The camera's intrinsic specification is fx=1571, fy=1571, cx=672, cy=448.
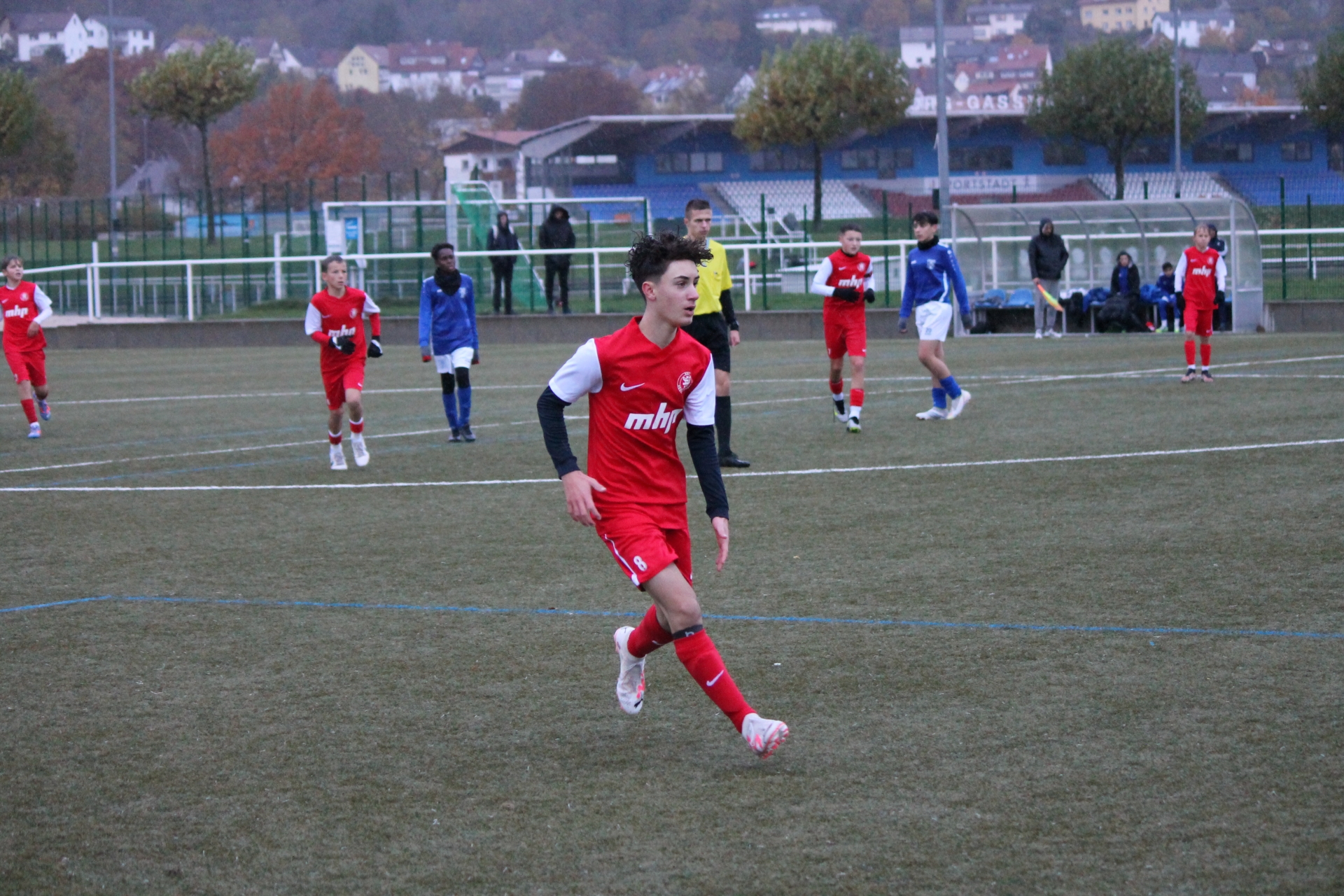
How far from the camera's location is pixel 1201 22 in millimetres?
179750

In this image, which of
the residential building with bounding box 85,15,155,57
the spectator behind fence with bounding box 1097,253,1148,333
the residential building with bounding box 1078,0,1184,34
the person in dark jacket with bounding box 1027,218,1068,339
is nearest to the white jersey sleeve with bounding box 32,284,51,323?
the person in dark jacket with bounding box 1027,218,1068,339

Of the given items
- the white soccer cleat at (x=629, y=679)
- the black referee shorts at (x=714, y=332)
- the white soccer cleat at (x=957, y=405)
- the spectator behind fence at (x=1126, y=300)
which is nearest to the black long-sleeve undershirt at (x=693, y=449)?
the white soccer cleat at (x=629, y=679)

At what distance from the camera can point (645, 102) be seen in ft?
424

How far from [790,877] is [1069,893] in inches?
27.8

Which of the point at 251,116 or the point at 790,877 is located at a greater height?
the point at 251,116

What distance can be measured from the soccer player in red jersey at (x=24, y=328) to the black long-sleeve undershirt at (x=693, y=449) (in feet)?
38.0

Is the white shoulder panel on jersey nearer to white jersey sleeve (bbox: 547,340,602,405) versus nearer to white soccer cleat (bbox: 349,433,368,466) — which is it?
white jersey sleeve (bbox: 547,340,602,405)

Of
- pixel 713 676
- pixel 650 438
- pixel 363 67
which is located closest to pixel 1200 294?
pixel 650 438

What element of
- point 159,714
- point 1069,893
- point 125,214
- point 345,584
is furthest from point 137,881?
point 125,214

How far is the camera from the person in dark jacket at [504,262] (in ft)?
98.3

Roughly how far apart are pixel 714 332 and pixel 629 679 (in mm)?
6303

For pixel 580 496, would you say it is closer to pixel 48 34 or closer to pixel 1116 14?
pixel 48 34

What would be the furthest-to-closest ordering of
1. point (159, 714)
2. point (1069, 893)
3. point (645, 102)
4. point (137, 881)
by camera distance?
point (645, 102) → point (159, 714) → point (137, 881) → point (1069, 893)

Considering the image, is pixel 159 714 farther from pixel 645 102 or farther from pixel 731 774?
pixel 645 102
